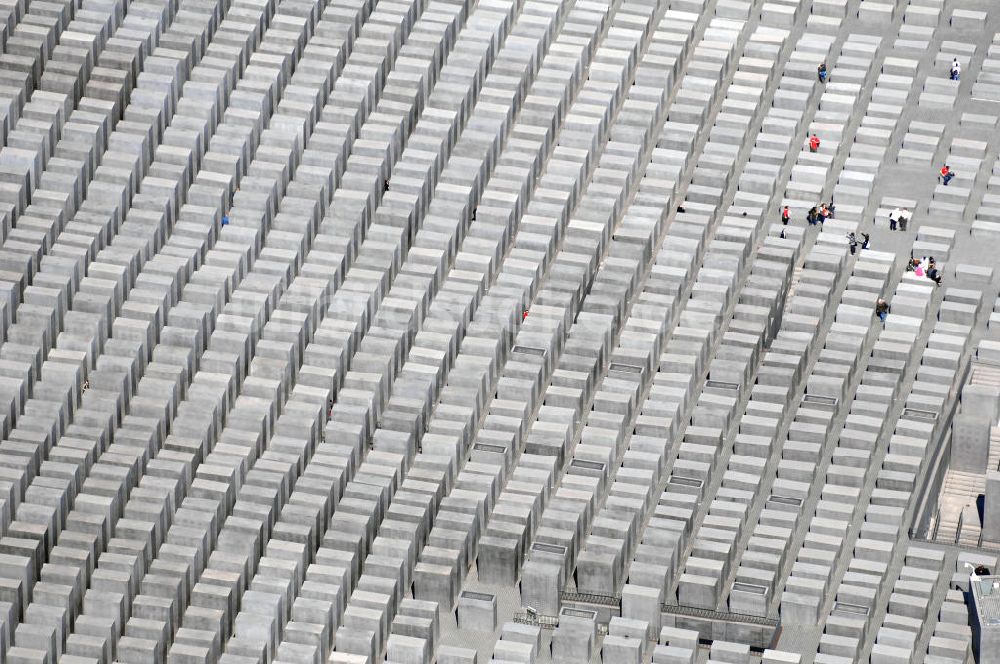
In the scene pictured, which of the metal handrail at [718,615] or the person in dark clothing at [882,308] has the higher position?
the person in dark clothing at [882,308]

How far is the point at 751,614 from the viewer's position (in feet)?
487

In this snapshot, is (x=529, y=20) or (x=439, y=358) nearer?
(x=439, y=358)

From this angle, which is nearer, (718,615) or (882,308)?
(718,615)

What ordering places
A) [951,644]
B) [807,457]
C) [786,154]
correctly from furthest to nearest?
[786,154]
[807,457]
[951,644]

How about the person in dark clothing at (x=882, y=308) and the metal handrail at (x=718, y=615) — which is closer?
the metal handrail at (x=718, y=615)

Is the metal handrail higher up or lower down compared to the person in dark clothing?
lower down

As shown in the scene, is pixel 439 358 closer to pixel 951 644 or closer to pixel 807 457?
pixel 807 457

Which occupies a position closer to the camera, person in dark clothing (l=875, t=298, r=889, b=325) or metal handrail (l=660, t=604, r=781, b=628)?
metal handrail (l=660, t=604, r=781, b=628)

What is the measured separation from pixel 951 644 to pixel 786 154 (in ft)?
118

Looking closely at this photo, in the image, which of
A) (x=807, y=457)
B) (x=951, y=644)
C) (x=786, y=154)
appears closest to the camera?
(x=951, y=644)

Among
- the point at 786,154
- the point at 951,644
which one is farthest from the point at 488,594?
the point at 786,154

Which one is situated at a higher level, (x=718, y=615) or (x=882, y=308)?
(x=882, y=308)

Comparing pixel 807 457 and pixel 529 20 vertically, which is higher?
pixel 529 20

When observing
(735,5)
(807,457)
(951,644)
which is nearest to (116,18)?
(735,5)
